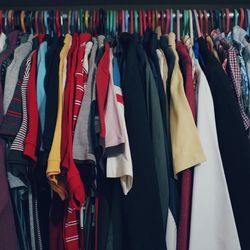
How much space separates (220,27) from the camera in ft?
2.99

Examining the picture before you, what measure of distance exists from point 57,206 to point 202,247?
31 centimetres

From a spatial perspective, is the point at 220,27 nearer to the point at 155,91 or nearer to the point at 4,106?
the point at 155,91

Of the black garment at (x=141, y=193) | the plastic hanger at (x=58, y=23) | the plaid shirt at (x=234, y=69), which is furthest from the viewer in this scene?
the plastic hanger at (x=58, y=23)

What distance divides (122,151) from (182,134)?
0.43ft

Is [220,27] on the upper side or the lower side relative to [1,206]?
upper

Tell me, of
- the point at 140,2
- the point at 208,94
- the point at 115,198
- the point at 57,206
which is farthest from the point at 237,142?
the point at 140,2

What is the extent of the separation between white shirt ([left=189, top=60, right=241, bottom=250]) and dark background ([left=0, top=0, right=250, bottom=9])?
1.77ft

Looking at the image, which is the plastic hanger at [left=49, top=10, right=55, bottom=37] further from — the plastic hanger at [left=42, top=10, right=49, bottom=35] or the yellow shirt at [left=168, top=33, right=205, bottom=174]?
the yellow shirt at [left=168, top=33, right=205, bottom=174]

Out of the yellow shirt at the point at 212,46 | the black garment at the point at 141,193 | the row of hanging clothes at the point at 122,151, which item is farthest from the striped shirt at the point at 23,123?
the yellow shirt at the point at 212,46

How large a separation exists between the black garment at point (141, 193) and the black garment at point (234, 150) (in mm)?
161

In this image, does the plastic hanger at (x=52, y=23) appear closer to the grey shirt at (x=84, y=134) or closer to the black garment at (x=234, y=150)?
the grey shirt at (x=84, y=134)

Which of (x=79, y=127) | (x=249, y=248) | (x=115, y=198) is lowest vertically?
(x=249, y=248)

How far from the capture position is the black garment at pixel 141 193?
1.94 ft

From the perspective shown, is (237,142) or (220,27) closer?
(237,142)
